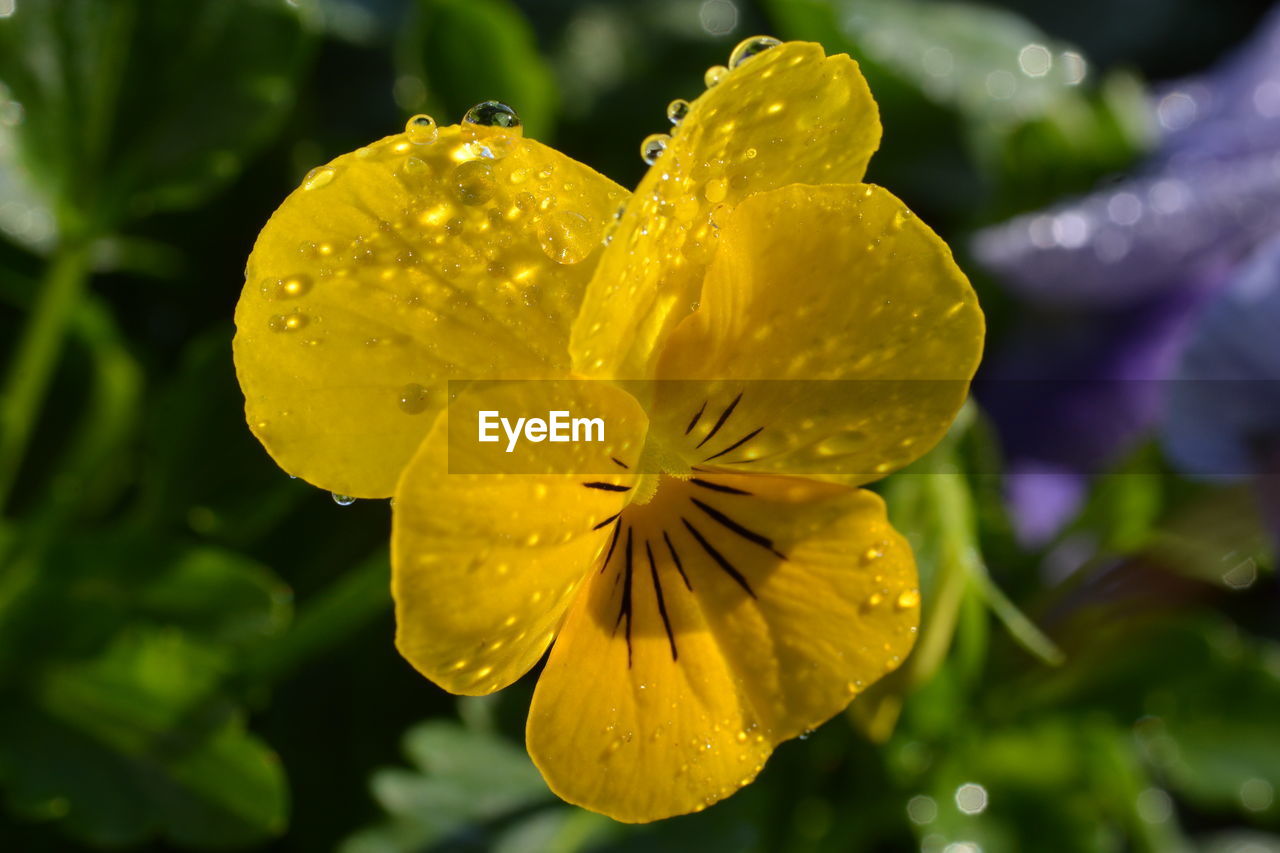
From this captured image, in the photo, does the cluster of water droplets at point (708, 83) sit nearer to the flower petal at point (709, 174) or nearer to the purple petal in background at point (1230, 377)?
the flower petal at point (709, 174)

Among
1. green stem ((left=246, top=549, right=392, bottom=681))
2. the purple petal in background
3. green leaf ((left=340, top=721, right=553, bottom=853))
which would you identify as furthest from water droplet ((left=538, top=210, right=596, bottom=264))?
the purple petal in background

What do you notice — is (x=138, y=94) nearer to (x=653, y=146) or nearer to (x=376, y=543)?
(x=376, y=543)

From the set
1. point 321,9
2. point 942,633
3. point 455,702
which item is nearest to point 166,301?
point 321,9

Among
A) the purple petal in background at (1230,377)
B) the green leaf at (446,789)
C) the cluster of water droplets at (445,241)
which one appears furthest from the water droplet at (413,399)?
the purple petal in background at (1230,377)

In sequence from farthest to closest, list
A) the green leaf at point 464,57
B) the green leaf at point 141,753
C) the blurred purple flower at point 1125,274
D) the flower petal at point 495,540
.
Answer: the blurred purple flower at point 1125,274
the green leaf at point 464,57
the green leaf at point 141,753
the flower petal at point 495,540

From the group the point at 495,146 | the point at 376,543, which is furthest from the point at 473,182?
the point at 376,543

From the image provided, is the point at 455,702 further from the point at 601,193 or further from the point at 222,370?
the point at 601,193
